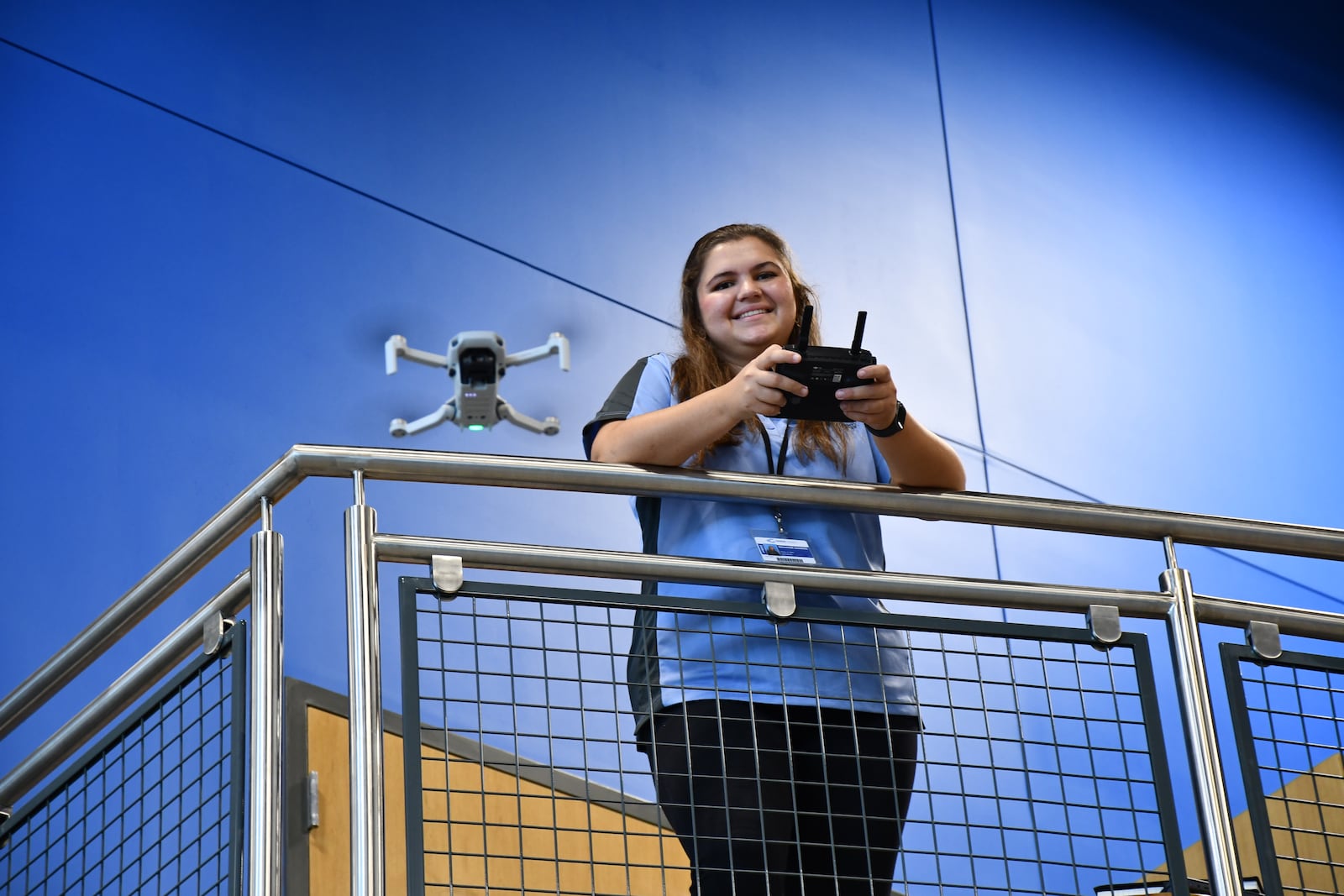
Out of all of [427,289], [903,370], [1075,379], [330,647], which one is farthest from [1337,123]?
[330,647]

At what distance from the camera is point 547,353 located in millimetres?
4383

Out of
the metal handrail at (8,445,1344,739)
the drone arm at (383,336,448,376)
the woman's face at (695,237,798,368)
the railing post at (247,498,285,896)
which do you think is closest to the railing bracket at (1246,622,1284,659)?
the metal handrail at (8,445,1344,739)

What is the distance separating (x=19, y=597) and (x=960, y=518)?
225 centimetres

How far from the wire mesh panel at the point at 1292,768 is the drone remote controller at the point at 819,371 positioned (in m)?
0.64

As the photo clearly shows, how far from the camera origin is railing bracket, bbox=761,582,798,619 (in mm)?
2037

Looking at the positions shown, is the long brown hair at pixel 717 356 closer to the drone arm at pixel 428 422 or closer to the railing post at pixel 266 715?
the railing post at pixel 266 715

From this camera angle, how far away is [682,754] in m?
1.97

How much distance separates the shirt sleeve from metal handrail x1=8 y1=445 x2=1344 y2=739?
0.59 ft

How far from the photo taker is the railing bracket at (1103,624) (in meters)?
2.20

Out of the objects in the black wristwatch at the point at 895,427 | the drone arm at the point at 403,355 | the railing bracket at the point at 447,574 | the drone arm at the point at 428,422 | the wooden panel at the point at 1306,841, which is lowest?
the wooden panel at the point at 1306,841

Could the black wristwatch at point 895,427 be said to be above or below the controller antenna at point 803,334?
below

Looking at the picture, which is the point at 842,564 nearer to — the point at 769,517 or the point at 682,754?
the point at 769,517

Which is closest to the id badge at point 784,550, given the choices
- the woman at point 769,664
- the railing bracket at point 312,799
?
the woman at point 769,664

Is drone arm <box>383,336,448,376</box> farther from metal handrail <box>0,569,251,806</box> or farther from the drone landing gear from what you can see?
metal handrail <box>0,569,251,806</box>
